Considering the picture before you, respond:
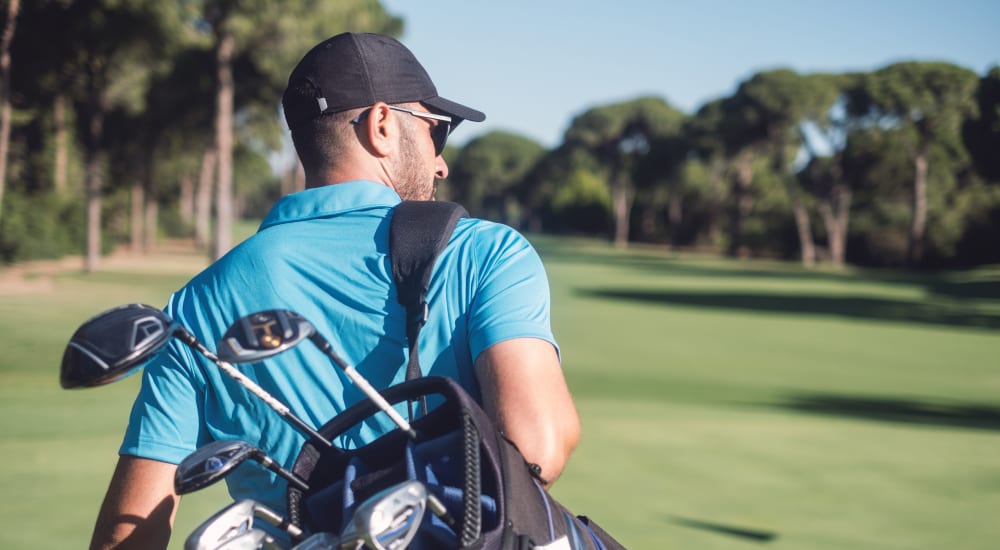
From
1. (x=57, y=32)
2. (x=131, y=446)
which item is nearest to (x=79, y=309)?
(x=57, y=32)

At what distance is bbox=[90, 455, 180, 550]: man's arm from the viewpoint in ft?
6.13

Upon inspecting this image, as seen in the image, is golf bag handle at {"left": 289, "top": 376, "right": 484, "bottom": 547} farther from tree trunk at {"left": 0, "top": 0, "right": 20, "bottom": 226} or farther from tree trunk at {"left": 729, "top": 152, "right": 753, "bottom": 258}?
tree trunk at {"left": 729, "top": 152, "right": 753, "bottom": 258}

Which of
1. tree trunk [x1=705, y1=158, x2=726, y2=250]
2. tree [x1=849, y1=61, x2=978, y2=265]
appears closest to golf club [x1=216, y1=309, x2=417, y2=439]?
tree [x1=849, y1=61, x2=978, y2=265]

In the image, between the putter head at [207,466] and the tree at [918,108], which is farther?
the tree at [918,108]

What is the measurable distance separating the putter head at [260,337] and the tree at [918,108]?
54.7m

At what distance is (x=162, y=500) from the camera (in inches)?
75.7

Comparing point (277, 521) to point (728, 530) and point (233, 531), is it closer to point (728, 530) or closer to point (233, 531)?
point (233, 531)

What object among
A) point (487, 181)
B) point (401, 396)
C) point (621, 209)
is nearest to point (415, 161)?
point (401, 396)

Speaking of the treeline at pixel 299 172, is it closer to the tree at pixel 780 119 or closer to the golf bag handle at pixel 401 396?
the tree at pixel 780 119

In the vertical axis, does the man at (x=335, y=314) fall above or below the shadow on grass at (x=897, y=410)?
above

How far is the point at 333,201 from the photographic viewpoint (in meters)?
1.99

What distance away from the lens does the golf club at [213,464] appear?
5.07ft

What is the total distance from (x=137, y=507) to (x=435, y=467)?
0.68 metres

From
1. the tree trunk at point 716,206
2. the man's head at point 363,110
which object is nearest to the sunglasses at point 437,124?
the man's head at point 363,110
